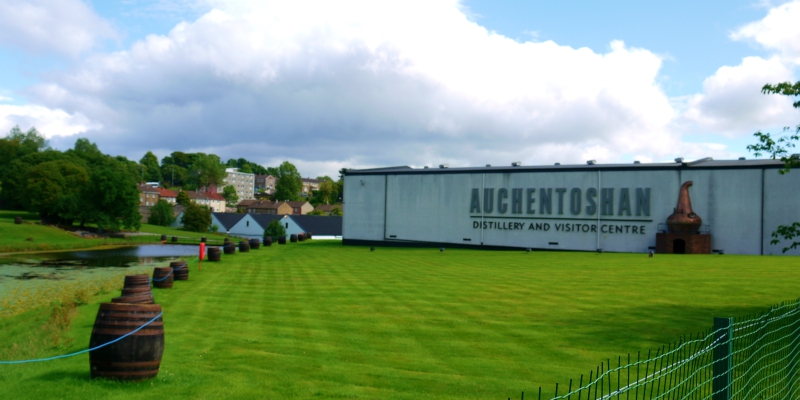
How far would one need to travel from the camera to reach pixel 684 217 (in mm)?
46375

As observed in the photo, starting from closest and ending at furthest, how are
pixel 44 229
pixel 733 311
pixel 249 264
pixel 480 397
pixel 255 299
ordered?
1. pixel 480 397
2. pixel 733 311
3. pixel 255 299
4. pixel 249 264
5. pixel 44 229

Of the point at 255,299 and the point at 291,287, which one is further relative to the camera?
the point at 291,287

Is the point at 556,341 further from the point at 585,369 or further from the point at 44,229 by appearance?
the point at 44,229

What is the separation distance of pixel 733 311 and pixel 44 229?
82428mm

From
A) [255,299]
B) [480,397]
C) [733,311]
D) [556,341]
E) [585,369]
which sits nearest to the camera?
[480,397]

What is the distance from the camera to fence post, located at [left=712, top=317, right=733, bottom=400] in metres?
5.59

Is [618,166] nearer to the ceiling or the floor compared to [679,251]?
nearer to the ceiling

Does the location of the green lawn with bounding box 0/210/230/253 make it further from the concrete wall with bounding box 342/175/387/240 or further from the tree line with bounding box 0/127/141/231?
the concrete wall with bounding box 342/175/387/240

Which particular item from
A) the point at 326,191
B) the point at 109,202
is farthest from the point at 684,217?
the point at 326,191

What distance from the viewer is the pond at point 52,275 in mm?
26281

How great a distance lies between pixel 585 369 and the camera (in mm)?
10688

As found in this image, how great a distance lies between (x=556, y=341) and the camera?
1291 centimetres

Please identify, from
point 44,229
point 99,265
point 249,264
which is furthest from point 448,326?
point 44,229

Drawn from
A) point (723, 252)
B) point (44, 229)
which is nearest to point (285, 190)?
point (44, 229)
